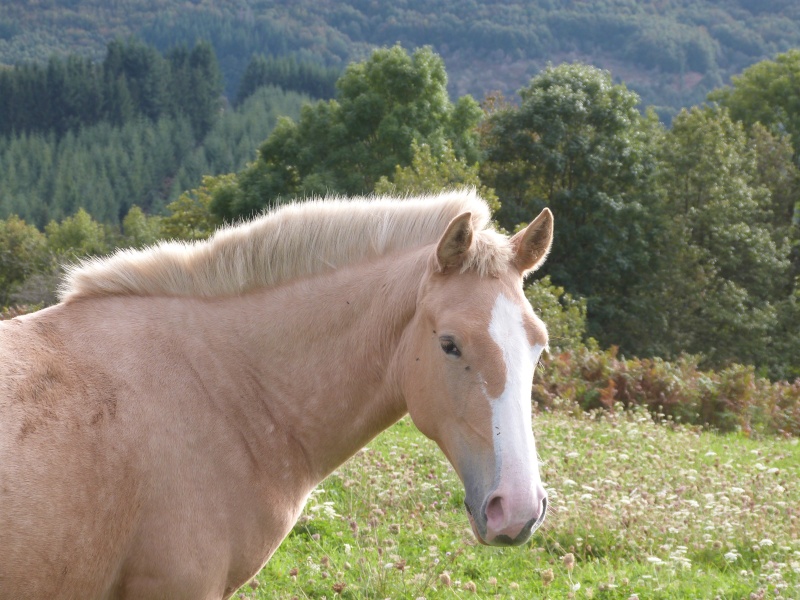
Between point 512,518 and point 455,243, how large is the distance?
1.03m

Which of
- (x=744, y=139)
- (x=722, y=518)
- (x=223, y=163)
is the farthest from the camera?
(x=223, y=163)

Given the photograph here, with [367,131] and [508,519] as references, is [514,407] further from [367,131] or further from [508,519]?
[367,131]

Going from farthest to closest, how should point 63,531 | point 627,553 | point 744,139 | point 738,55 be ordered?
1. point 738,55
2. point 744,139
3. point 627,553
4. point 63,531

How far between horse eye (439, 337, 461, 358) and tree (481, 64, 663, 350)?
30.2 metres

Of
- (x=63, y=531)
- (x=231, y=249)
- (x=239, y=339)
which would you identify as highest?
(x=231, y=249)

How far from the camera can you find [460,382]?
3.05 metres

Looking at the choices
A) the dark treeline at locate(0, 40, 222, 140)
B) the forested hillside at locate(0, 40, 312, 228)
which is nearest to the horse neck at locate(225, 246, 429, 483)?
the forested hillside at locate(0, 40, 312, 228)

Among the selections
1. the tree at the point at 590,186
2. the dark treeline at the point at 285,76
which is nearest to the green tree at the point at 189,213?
the tree at the point at 590,186

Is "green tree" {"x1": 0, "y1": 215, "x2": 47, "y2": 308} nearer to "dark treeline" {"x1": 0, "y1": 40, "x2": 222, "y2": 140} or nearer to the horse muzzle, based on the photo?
the horse muzzle

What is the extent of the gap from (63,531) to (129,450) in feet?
1.13

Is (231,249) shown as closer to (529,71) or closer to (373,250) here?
(373,250)

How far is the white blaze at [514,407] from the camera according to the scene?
9.38 feet

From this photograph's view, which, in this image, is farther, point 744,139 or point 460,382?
point 744,139

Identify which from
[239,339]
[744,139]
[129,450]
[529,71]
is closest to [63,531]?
[129,450]
